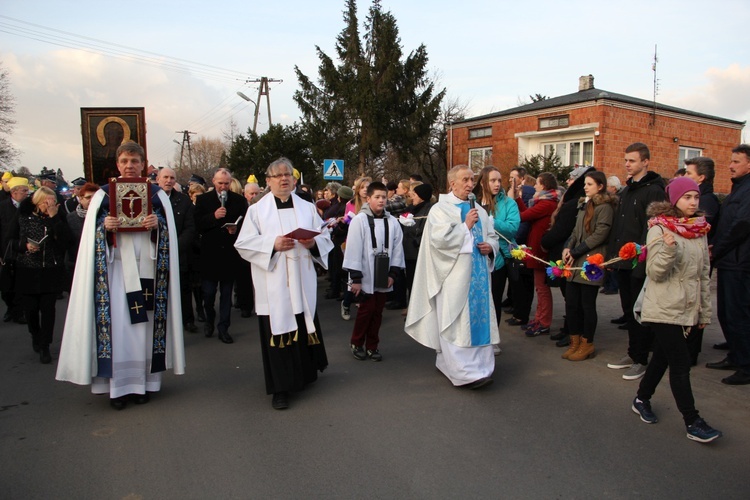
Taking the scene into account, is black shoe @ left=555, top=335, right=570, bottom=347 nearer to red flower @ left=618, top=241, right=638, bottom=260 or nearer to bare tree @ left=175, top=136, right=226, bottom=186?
red flower @ left=618, top=241, right=638, bottom=260

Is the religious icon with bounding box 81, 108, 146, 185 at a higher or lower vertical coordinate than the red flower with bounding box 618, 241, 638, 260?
higher

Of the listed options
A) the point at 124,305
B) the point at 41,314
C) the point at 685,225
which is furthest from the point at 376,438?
the point at 41,314

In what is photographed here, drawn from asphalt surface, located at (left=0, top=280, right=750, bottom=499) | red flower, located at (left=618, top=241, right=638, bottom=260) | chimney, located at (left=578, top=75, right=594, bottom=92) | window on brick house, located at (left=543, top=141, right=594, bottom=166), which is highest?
chimney, located at (left=578, top=75, right=594, bottom=92)

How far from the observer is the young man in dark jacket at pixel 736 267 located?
5.23 m

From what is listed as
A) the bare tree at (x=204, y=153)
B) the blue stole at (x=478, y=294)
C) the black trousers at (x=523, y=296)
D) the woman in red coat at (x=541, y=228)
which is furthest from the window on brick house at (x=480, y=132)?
the bare tree at (x=204, y=153)

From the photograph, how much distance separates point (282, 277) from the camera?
5.03 meters

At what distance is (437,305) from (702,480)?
2.62m

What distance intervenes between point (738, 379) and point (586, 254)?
5.92ft

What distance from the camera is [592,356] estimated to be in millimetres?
6191

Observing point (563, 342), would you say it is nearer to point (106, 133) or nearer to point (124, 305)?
point (124, 305)

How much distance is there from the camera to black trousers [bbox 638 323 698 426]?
401cm

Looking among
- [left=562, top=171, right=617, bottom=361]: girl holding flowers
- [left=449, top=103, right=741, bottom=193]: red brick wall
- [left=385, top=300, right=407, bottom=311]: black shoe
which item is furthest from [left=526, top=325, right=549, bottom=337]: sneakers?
[left=449, top=103, right=741, bottom=193]: red brick wall

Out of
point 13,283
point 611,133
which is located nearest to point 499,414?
point 13,283

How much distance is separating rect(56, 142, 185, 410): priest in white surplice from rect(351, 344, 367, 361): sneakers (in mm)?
2047
